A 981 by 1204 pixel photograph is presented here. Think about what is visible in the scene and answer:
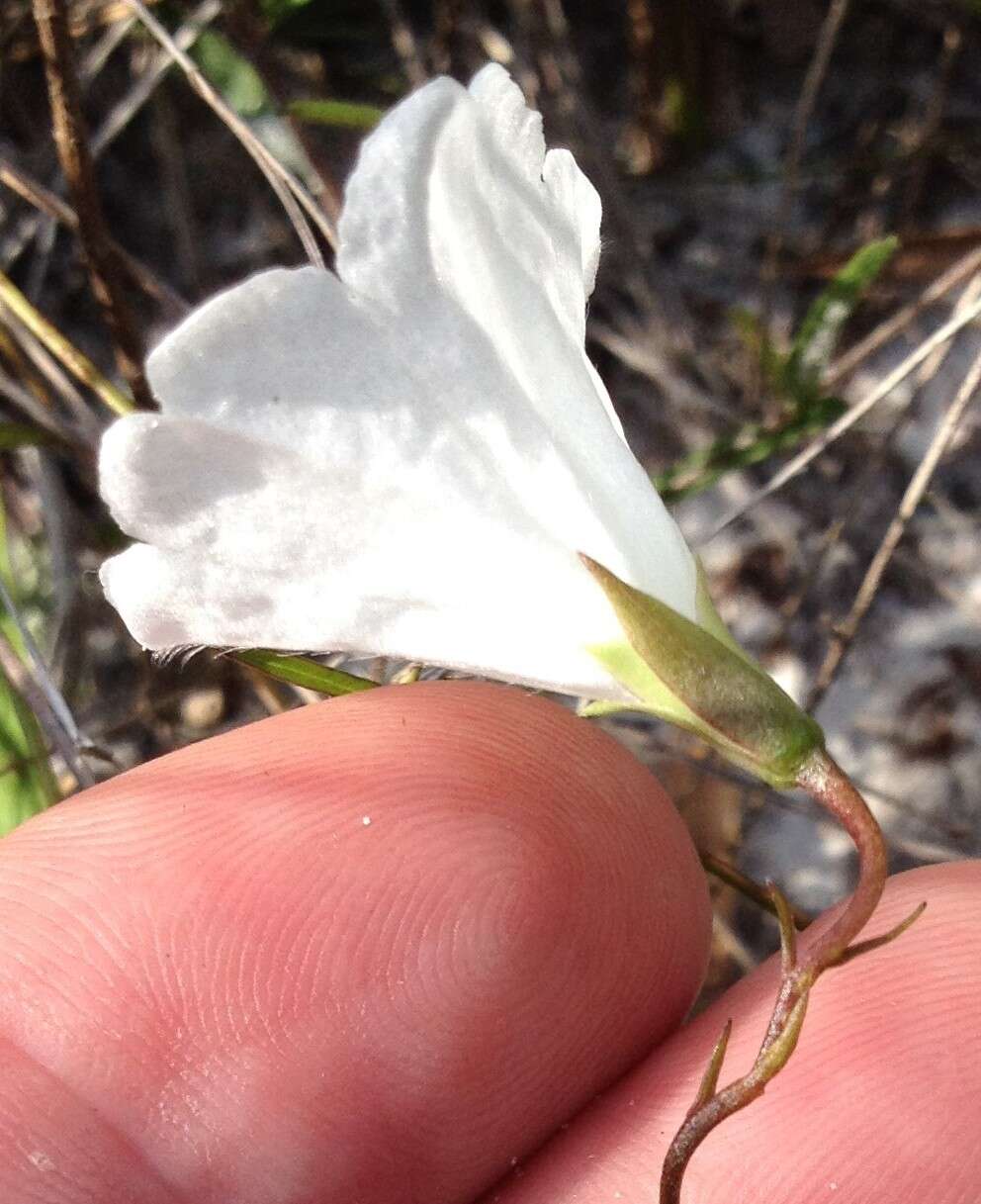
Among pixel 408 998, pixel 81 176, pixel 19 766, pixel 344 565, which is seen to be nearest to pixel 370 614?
pixel 344 565

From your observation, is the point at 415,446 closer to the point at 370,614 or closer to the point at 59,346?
the point at 370,614

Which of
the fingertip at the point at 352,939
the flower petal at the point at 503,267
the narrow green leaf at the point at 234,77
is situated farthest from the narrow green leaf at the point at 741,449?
the narrow green leaf at the point at 234,77

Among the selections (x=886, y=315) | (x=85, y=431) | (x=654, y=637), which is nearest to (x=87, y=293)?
(x=85, y=431)

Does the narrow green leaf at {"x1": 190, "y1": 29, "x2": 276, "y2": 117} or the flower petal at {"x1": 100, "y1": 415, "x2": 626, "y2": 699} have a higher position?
the narrow green leaf at {"x1": 190, "y1": 29, "x2": 276, "y2": 117}

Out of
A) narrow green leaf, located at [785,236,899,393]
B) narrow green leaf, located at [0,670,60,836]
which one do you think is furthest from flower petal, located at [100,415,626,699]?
narrow green leaf, located at [785,236,899,393]

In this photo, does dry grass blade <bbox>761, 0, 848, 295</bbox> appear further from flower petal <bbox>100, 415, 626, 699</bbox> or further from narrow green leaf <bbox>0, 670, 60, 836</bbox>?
narrow green leaf <bbox>0, 670, 60, 836</bbox>

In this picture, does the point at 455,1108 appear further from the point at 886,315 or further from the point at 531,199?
the point at 886,315
